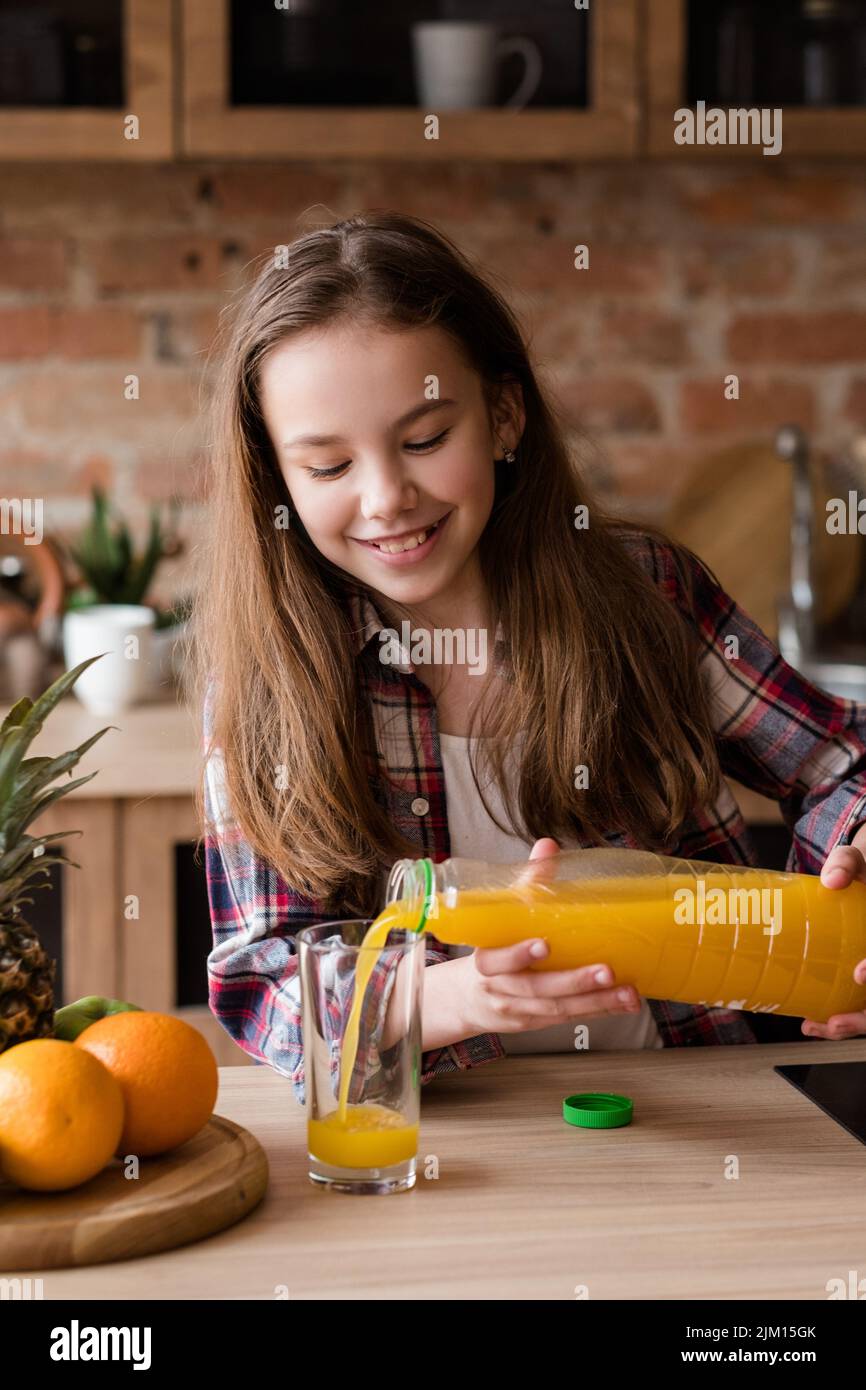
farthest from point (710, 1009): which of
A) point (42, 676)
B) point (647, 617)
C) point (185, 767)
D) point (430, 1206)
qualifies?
point (42, 676)

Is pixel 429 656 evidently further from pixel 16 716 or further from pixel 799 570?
pixel 799 570

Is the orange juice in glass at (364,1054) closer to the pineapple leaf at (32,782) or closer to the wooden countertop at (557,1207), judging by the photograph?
the wooden countertop at (557,1207)

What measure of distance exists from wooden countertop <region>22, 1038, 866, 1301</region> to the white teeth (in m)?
0.39

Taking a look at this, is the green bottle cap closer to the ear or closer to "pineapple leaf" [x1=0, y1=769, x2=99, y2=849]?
"pineapple leaf" [x1=0, y1=769, x2=99, y2=849]

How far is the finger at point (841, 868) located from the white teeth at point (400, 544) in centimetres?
40

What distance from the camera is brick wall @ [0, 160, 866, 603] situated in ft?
8.58

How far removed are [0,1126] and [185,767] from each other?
132 cm

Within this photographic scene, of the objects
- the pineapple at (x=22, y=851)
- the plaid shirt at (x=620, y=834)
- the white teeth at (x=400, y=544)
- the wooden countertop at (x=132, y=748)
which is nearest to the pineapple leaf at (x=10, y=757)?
the pineapple at (x=22, y=851)

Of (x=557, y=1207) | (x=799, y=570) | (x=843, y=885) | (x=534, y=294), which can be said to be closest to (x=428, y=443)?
(x=843, y=885)

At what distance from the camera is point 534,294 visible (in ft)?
8.72

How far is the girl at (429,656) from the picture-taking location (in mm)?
1191

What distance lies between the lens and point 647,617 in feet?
4.50

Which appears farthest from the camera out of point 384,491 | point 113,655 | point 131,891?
point 113,655

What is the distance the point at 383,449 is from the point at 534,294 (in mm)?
1574
